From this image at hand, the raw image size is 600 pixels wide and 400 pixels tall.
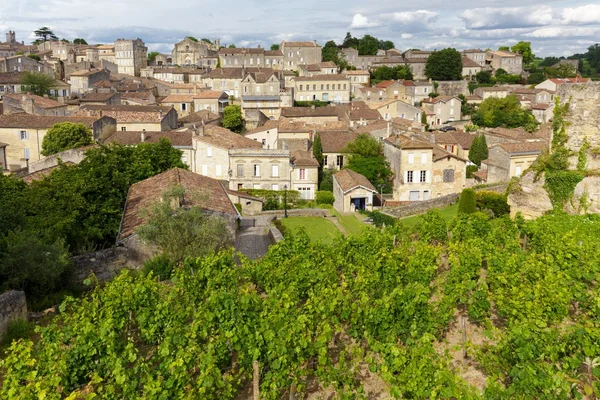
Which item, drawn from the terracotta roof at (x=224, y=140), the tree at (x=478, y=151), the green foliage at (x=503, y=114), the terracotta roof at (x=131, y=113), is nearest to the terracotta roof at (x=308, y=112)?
the terracotta roof at (x=131, y=113)

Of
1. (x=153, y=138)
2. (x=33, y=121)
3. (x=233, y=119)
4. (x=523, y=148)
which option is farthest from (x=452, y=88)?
(x=33, y=121)

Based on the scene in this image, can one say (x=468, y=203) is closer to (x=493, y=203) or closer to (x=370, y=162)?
(x=493, y=203)

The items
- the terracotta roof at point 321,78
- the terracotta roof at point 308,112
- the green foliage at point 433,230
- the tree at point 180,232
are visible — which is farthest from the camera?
the terracotta roof at point 321,78

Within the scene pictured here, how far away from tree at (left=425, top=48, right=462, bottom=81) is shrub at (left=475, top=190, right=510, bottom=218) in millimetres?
64108

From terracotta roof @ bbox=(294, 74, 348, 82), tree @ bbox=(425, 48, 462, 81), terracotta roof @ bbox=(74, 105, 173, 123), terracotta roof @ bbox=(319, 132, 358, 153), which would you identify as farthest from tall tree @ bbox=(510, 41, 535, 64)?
terracotta roof @ bbox=(74, 105, 173, 123)

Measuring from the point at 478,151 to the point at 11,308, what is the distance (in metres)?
42.5

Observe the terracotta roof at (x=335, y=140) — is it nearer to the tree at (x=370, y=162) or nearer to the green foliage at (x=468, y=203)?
the tree at (x=370, y=162)

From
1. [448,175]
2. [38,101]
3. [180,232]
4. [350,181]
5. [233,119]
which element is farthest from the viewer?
[233,119]

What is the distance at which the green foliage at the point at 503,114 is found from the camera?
66438 mm

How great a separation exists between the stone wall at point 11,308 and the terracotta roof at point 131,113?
3731 centimetres

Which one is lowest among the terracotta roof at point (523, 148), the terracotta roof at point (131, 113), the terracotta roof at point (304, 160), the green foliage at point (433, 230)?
the green foliage at point (433, 230)

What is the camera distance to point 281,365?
355 inches

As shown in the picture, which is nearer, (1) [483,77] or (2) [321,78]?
(2) [321,78]

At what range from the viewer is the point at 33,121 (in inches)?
1687
